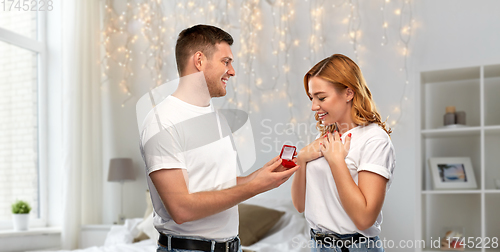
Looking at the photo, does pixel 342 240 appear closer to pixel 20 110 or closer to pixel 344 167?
pixel 344 167

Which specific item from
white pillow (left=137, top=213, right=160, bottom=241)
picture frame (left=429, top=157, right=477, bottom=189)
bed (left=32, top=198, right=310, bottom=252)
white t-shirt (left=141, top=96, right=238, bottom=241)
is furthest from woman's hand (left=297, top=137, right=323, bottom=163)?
white pillow (left=137, top=213, right=160, bottom=241)

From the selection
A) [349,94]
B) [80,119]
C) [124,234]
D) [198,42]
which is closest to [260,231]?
[124,234]

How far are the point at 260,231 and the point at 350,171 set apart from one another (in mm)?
1649

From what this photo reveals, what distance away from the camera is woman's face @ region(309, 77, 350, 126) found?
147 cm

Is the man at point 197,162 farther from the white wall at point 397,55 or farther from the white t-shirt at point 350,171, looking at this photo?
the white wall at point 397,55

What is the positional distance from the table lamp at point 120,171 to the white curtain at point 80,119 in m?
0.32

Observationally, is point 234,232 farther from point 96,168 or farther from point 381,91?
point 96,168

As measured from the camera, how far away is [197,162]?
132 cm

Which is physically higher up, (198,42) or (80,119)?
(198,42)

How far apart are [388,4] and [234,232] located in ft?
8.31

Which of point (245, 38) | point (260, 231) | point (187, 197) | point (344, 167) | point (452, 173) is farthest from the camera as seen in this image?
point (245, 38)

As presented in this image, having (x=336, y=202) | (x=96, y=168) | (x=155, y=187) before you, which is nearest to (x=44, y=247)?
(x=96, y=168)

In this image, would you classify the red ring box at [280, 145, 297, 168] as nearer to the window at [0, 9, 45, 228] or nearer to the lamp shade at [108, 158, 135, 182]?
the lamp shade at [108, 158, 135, 182]

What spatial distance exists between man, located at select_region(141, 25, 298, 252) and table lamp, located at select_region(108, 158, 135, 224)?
2710 millimetres
